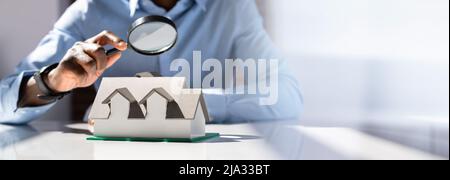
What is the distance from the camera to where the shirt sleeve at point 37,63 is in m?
1.27

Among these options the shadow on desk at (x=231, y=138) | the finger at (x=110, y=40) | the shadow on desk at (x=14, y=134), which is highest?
the finger at (x=110, y=40)

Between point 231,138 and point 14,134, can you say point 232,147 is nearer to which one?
point 231,138

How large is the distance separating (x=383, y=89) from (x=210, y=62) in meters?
1.00

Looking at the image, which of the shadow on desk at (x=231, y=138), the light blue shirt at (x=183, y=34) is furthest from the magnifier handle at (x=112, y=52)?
the light blue shirt at (x=183, y=34)

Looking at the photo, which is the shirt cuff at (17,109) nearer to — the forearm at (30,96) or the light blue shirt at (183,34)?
the forearm at (30,96)

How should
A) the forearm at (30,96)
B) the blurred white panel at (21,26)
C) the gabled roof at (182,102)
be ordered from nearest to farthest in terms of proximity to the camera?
the gabled roof at (182,102), the forearm at (30,96), the blurred white panel at (21,26)

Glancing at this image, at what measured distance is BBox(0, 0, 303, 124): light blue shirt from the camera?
1.50 meters

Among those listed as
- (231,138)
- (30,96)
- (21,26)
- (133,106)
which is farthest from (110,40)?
(21,26)

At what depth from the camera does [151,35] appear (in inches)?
35.9

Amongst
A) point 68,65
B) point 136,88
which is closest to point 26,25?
point 68,65

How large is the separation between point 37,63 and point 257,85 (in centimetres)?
59

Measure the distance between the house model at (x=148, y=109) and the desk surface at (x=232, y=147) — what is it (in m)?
0.03
